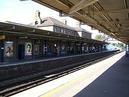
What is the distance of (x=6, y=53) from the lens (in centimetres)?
3350

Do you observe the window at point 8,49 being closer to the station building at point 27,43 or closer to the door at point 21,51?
the station building at point 27,43

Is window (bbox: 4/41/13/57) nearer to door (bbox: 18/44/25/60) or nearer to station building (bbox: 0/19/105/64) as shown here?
station building (bbox: 0/19/105/64)

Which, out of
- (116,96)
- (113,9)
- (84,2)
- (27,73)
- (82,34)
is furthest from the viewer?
(82,34)

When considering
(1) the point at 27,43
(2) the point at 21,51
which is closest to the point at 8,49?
(2) the point at 21,51

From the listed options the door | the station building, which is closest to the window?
the station building

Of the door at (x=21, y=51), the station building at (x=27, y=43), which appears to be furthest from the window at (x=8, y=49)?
the door at (x=21, y=51)

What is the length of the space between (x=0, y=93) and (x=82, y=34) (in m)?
84.9

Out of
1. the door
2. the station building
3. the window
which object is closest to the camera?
the station building

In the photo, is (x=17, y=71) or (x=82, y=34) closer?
(x=17, y=71)

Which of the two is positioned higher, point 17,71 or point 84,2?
point 84,2

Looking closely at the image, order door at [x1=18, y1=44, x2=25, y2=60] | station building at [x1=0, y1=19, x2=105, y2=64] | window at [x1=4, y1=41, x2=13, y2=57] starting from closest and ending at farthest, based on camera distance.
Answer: station building at [x1=0, y1=19, x2=105, y2=64]
window at [x1=4, y1=41, x2=13, y2=57]
door at [x1=18, y1=44, x2=25, y2=60]

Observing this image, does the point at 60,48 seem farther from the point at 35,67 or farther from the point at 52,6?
the point at 52,6

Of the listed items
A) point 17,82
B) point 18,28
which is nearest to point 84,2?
point 17,82

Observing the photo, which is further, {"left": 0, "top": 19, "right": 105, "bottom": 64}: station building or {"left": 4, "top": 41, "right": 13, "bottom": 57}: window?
{"left": 4, "top": 41, "right": 13, "bottom": 57}: window
